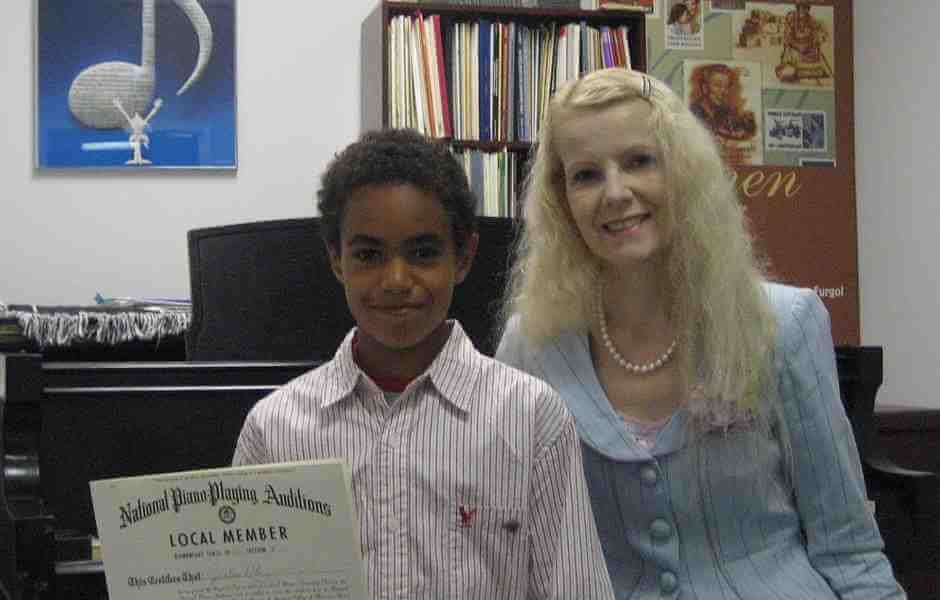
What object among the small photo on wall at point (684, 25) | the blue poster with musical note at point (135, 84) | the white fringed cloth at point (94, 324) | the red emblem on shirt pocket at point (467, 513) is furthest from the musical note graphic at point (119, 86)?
the red emblem on shirt pocket at point (467, 513)

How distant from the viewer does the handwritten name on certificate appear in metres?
0.92

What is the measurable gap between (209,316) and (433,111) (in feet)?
4.92

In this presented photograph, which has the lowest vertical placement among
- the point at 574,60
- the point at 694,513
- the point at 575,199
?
the point at 694,513

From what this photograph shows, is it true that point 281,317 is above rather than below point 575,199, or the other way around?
below

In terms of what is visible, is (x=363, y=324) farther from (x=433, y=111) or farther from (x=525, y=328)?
(x=433, y=111)

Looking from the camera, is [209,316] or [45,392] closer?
[45,392]

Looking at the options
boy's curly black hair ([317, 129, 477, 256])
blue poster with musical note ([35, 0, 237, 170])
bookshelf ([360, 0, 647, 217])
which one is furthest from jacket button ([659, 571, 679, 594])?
blue poster with musical note ([35, 0, 237, 170])

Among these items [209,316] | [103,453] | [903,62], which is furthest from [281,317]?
[903,62]

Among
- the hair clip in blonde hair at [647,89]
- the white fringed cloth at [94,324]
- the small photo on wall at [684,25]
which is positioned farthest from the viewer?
the small photo on wall at [684,25]

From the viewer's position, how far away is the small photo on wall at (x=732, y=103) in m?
3.73

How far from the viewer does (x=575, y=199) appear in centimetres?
138

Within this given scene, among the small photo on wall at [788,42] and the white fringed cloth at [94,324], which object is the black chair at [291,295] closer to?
the white fringed cloth at [94,324]

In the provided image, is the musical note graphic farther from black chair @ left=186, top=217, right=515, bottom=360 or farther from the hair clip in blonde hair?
the hair clip in blonde hair

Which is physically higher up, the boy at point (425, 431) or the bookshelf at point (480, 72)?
the bookshelf at point (480, 72)
